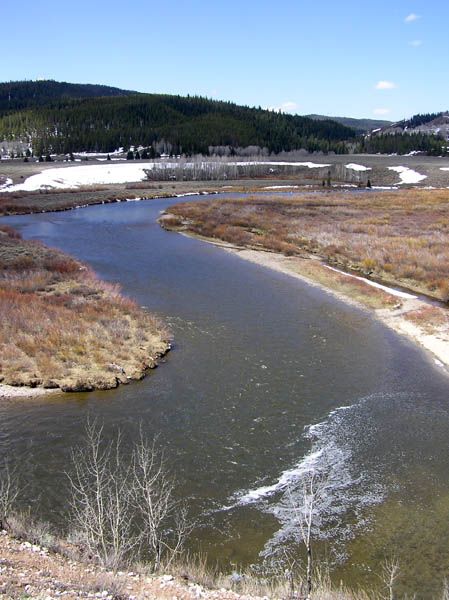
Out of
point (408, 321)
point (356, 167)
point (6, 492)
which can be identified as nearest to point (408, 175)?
point (356, 167)

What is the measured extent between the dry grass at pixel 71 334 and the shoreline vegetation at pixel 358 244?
44.8ft

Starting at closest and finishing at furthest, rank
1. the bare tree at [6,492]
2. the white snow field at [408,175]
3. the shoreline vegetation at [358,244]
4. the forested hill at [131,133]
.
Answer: the bare tree at [6,492] < the shoreline vegetation at [358,244] < the white snow field at [408,175] < the forested hill at [131,133]

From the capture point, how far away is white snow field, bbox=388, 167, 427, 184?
376 feet

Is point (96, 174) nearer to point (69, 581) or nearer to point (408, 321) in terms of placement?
point (408, 321)

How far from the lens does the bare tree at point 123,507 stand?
33.6ft

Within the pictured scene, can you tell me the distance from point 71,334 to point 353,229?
3753 centimetres

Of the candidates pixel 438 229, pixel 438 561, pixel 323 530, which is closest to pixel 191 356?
pixel 323 530

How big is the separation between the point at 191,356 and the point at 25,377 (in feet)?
23.2

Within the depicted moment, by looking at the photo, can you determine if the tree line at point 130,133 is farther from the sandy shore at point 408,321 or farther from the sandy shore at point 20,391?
the sandy shore at point 20,391

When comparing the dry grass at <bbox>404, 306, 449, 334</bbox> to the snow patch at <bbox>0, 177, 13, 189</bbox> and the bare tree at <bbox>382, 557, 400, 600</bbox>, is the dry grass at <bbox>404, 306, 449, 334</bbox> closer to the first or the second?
the bare tree at <bbox>382, 557, 400, 600</bbox>

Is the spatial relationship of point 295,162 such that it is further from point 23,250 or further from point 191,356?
point 191,356

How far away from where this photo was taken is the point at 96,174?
111750 mm

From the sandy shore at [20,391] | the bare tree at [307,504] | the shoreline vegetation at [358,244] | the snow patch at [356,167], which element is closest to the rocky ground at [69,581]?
the bare tree at [307,504]

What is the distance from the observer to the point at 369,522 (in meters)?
13.1
